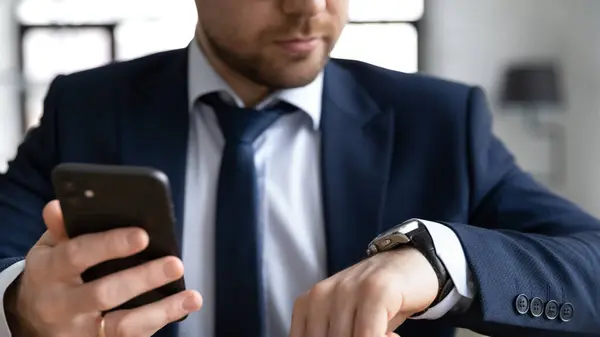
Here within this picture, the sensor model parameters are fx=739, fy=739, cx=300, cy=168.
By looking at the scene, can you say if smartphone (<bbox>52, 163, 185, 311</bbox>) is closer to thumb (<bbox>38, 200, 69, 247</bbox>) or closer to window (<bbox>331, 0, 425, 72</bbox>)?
thumb (<bbox>38, 200, 69, 247</bbox>)

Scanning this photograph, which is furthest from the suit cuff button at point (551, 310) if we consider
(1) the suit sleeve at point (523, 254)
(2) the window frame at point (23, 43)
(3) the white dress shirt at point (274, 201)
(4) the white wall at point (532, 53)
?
(2) the window frame at point (23, 43)

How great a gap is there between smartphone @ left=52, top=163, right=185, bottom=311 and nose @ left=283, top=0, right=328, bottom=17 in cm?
30

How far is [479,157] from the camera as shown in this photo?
82cm

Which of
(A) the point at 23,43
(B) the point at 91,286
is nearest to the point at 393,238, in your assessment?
(B) the point at 91,286

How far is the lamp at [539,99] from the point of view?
308 centimetres

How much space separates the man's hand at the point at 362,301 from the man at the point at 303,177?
0.04 m

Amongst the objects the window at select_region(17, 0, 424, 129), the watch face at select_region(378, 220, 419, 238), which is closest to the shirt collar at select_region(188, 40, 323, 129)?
the watch face at select_region(378, 220, 419, 238)

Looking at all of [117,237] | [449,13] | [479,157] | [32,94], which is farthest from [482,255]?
[32,94]

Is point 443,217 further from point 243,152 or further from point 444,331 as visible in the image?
point 243,152

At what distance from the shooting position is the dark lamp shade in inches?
121

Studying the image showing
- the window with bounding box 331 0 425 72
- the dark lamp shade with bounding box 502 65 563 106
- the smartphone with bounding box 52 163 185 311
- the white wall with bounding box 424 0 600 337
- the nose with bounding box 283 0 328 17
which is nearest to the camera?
the smartphone with bounding box 52 163 185 311

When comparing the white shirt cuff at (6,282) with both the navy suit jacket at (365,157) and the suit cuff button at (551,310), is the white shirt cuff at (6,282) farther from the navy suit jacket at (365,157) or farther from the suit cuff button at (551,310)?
the suit cuff button at (551,310)

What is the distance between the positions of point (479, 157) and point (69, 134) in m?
0.47

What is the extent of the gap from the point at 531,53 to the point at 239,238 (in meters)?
2.85
